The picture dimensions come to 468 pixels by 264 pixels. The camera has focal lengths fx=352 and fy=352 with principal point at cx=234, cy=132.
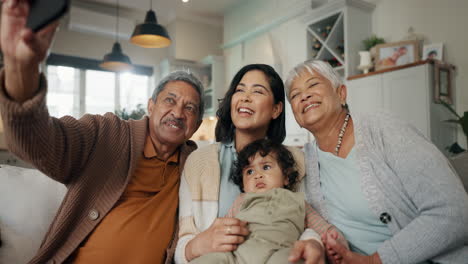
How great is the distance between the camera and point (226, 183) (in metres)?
1.58

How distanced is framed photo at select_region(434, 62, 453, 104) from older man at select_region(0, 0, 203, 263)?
8.46 ft

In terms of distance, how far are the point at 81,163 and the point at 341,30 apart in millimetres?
3828

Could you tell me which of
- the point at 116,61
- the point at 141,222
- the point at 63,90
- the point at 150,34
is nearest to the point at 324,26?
the point at 150,34

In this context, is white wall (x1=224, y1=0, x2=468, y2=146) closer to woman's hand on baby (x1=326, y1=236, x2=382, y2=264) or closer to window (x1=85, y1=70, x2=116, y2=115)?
woman's hand on baby (x1=326, y1=236, x2=382, y2=264)

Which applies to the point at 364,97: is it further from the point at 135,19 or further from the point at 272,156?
the point at 135,19

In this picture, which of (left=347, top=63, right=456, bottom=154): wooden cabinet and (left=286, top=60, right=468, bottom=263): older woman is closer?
(left=286, top=60, right=468, bottom=263): older woman

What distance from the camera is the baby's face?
58.3 inches

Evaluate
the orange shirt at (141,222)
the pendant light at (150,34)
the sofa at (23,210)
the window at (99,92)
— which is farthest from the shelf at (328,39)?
the window at (99,92)

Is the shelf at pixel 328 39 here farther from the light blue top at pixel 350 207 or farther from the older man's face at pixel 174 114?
the light blue top at pixel 350 207

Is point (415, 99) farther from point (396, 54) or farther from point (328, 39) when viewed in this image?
point (328, 39)

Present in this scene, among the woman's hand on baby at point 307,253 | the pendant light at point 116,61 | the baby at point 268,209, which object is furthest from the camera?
the pendant light at point 116,61

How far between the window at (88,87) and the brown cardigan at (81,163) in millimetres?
5611

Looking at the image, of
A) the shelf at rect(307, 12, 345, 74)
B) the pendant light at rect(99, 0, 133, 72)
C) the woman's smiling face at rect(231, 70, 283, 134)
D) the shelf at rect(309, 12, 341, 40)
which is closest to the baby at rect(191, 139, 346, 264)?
the woman's smiling face at rect(231, 70, 283, 134)

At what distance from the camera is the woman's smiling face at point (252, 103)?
5.39 ft
